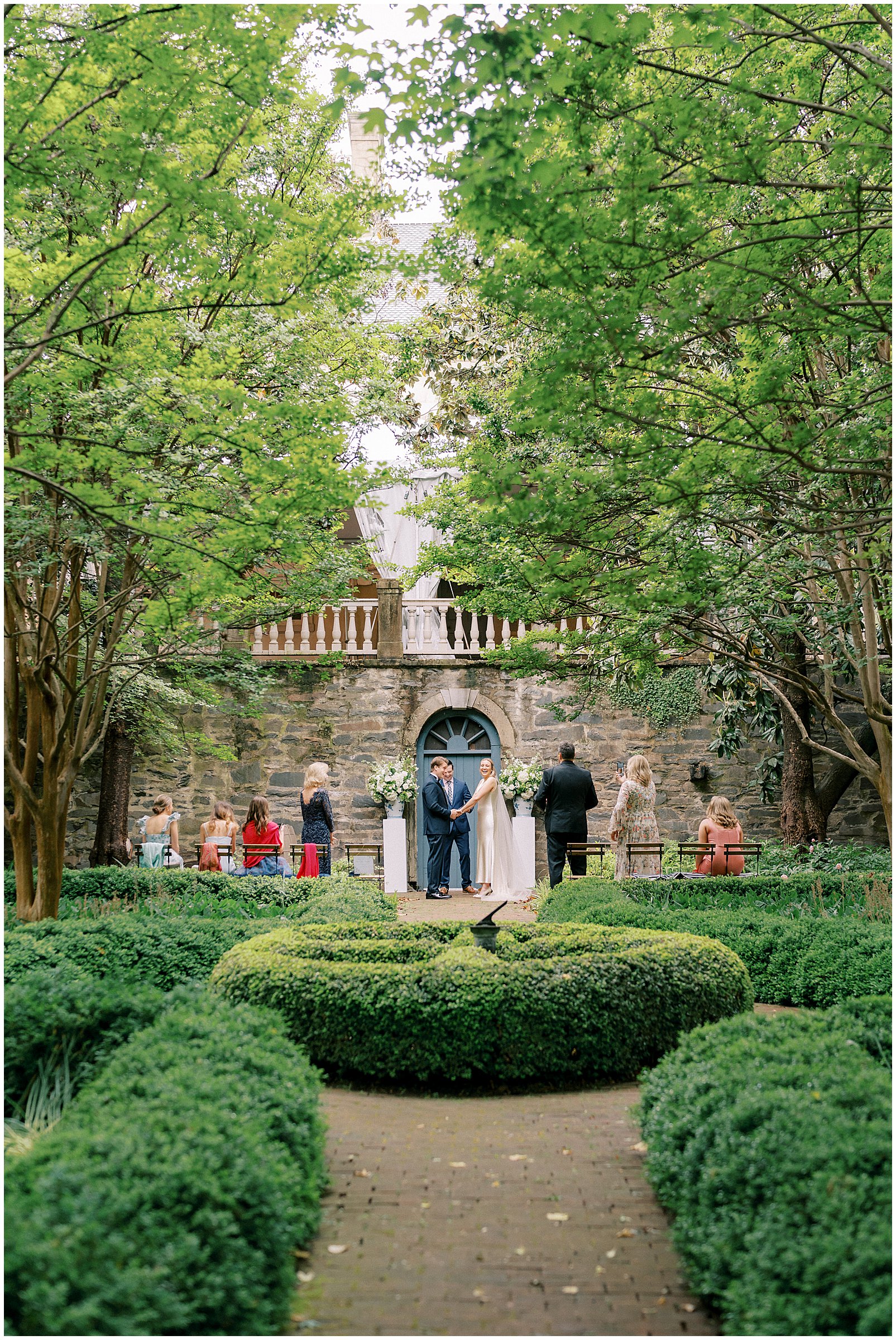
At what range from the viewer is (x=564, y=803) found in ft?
36.7

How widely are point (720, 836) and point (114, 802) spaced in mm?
8181

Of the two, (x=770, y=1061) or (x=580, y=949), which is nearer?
(x=770, y=1061)

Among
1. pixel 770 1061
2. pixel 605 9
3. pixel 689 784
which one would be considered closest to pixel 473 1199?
pixel 770 1061

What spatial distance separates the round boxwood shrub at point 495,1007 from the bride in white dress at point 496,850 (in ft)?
25.0

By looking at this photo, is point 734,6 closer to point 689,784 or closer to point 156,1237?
point 156,1237

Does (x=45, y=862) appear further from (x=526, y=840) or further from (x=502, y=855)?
(x=526, y=840)

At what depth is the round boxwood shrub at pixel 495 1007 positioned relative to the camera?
4.98 metres

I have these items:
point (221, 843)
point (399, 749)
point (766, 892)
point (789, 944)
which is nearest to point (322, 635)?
point (399, 749)

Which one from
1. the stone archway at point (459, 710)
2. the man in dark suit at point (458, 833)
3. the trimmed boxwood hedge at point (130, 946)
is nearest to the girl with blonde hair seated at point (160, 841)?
the man in dark suit at point (458, 833)

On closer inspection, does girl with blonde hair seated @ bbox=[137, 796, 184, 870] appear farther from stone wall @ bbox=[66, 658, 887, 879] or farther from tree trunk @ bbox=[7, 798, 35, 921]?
tree trunk @ bbox=[7, 798, 35, 921]

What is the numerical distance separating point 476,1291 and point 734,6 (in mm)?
5545

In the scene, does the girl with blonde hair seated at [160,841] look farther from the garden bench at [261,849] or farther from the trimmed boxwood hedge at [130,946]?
the trimmed boxwood hedge at [130,946]

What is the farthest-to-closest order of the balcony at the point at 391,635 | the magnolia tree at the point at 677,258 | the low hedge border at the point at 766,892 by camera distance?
the balcony at the point at 391,635, the low hedge border at the point at 766,892, the magnolia tree at the point at 677,258

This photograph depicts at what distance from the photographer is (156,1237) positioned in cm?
242
